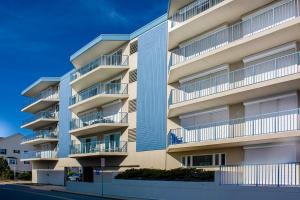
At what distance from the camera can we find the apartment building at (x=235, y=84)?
25.7 m

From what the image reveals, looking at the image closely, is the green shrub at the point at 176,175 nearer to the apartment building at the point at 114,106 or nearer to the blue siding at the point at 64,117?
the apartment building at the point at 114,106

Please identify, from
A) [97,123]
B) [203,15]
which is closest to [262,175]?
[203,15]

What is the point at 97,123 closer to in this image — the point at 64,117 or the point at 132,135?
the point at 132,135

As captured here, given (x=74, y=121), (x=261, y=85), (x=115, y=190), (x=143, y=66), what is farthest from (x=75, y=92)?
(x=261, y=85)

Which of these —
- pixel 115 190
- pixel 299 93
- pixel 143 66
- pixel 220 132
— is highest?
pixel 143 66

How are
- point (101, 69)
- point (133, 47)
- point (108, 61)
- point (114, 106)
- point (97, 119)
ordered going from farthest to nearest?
point (97, 119), point (114, 106), point (108, 61), point (101, 69), point (133, 47)

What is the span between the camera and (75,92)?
5725 cm

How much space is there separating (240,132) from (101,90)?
70.9ft

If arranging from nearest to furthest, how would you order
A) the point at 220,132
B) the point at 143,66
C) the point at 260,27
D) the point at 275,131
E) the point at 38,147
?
the point at 275,131
the point at 260,27
the point at 220,132
the point at 143,66
the point at 38,147

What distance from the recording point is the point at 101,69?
147ft

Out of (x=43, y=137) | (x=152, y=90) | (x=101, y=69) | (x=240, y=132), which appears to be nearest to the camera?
(x=240, y=132)

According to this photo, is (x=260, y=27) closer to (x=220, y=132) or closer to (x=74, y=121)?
(x=220, y=132)

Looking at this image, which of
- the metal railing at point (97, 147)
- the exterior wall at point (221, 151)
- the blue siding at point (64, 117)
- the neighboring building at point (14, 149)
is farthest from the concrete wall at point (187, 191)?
the neighboring building at point (14, 149)

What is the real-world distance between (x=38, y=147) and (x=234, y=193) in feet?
179
